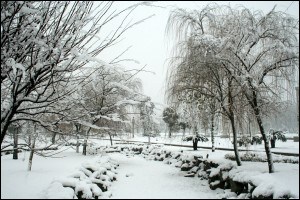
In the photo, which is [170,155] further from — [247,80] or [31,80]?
[31,80]

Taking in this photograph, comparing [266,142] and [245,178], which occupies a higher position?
[266,142]

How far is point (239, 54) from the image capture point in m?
9.16

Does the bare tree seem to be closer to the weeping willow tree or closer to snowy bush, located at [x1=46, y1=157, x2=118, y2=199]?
snowy bush, located at [x1=46, y1=157, x2=118, y2=199]

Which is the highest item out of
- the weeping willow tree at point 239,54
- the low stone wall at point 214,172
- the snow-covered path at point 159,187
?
the weeping willow tree at point 239,54

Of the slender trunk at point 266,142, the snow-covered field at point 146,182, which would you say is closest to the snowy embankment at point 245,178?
the snow-covered field at point 146,182

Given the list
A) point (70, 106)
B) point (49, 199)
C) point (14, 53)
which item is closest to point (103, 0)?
point (14, 53)

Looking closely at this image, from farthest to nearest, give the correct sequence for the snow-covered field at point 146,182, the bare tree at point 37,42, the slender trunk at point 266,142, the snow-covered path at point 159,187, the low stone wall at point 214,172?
the snow-covered path at point 159,187, the slender trunk at point 266,142, the low stone wall at point 214,172, the snow-covered field at point 146,182, the bare tree at point 37,42

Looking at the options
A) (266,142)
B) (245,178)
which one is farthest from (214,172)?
(266,142)

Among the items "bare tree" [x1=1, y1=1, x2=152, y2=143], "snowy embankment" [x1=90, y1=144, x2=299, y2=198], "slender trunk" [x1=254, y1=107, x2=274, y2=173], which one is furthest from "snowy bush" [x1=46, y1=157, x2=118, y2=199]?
"slender trunk" [x1=254, y1=107, x2=274, y2=173]

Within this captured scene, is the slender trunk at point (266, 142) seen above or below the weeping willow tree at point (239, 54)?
below

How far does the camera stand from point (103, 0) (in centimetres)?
294

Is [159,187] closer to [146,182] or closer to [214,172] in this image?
[146,182]

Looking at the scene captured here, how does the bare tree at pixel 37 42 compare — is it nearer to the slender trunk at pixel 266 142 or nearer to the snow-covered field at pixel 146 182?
the snow-covered field at pixel 146 182

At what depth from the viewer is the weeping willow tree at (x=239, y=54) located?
860 centimetres
